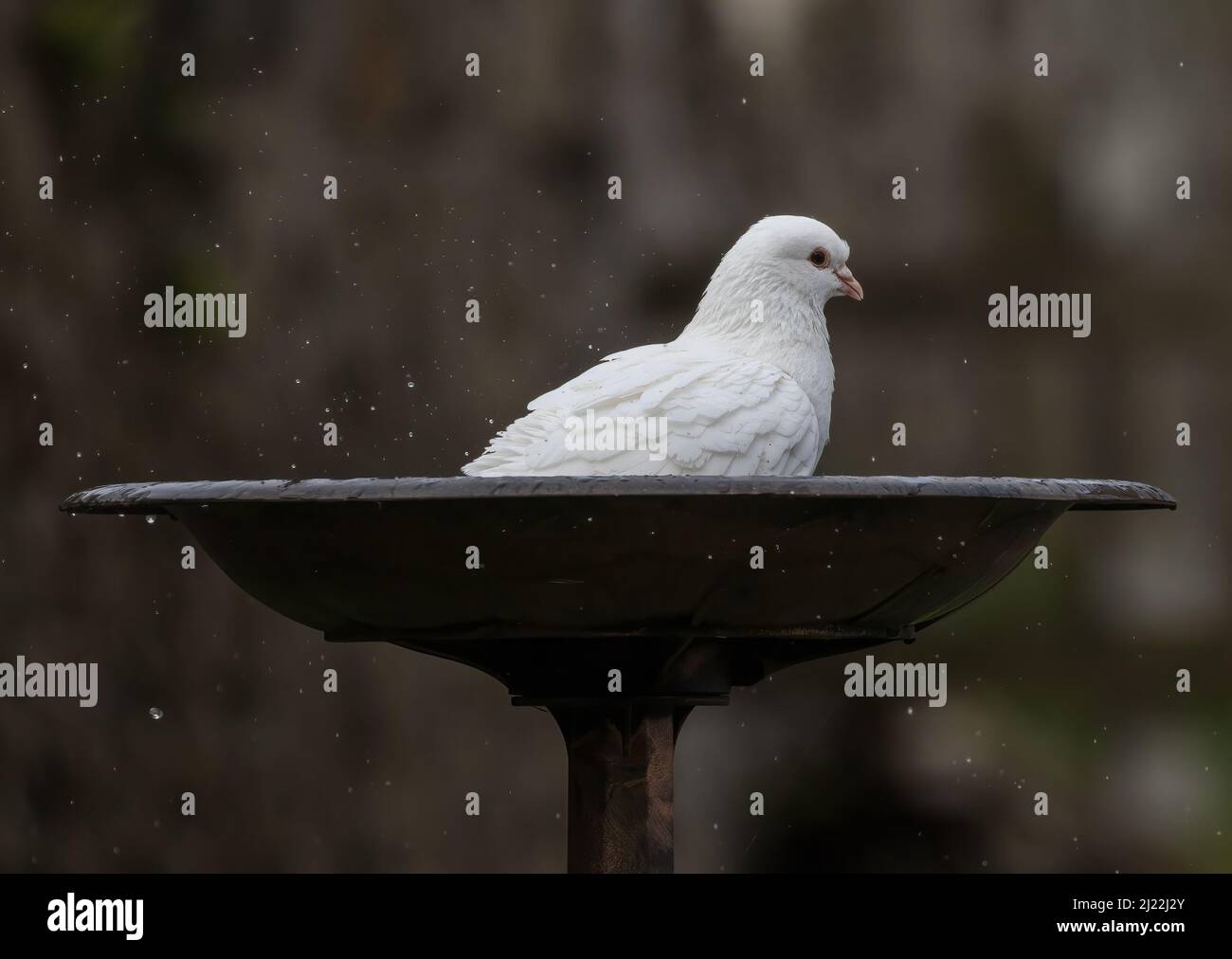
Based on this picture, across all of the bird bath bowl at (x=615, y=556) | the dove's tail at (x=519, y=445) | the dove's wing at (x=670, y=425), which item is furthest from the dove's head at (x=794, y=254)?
the bird bath bowl at (x=615, y=556)

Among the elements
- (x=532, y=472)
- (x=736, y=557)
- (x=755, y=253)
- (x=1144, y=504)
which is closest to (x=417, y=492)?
(x=736, y=557)

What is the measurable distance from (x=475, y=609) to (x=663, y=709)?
0.55m

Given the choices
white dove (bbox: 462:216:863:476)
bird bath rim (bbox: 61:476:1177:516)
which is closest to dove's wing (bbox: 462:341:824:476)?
white dove (bbox: 462:216:863:476)

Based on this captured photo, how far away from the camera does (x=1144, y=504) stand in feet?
9.12

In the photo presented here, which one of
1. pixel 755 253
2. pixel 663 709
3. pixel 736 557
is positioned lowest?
pixel 663 709

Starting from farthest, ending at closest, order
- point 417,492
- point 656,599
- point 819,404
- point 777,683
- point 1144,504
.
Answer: point 777,683
point 819,404
point 1144,504
point 656,599
point 417,492

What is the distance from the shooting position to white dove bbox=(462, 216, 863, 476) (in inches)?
122

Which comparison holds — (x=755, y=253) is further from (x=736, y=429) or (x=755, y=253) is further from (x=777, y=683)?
(x=777, y=683)

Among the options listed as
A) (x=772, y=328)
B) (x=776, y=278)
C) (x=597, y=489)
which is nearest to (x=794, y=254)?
(x=776, y=278)

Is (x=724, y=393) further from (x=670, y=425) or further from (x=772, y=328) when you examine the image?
(x=772, y=328)

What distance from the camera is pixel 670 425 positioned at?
3094 mm

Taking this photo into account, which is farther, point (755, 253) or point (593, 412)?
point (755, 253)

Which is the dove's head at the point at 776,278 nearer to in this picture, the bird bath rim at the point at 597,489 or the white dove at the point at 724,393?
the white dove at the point at 724,393

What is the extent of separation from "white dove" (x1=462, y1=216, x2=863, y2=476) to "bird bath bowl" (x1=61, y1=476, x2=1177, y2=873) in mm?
376
